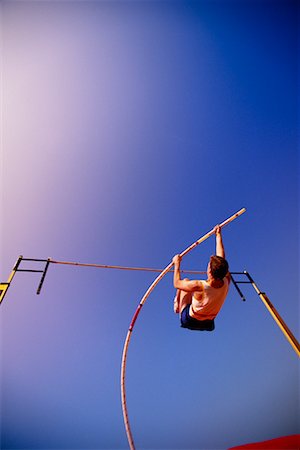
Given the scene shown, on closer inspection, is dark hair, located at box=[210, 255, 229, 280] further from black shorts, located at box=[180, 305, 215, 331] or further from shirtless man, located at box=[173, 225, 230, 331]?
black shorts, located at box=[180, 305, 215, 331]

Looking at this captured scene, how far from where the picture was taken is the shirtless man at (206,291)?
5578 millimetres

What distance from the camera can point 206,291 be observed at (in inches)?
229

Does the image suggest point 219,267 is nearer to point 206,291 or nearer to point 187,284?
point 206,291

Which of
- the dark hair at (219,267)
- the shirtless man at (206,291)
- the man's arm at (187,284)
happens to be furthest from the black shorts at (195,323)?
the dark hair at (219,267)

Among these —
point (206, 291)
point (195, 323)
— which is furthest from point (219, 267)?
point (195, 323)

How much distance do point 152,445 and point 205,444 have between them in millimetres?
3417

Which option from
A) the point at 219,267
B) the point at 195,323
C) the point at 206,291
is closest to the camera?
the point at 219,267

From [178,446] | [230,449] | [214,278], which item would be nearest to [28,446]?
[178,446]

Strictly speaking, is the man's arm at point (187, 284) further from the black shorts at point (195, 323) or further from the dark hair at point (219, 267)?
the black shorts at point (195, 323)

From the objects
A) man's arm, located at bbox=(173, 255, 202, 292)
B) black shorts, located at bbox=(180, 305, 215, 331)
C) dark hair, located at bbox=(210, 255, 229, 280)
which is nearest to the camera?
dark hair, located at bbox=(210, 255, 229, 280)

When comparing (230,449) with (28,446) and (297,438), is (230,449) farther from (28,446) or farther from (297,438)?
(28,446)

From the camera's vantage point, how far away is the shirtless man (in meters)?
5.58

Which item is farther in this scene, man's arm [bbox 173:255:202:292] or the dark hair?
man's arm [bbox 173:255:202:292]

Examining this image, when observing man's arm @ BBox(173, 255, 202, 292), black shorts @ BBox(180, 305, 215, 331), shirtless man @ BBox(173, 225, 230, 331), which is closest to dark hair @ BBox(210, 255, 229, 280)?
shirtless man @ BBox(173, 225, 230, 331)
